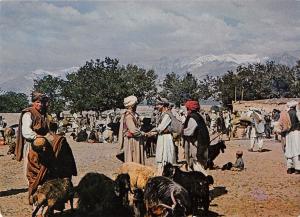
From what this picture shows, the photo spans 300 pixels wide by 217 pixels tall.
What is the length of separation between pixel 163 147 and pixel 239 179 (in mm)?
3604

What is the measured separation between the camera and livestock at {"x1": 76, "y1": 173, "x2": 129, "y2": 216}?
7.07m

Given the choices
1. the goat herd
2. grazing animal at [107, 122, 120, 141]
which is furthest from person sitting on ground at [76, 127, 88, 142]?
the goat herd

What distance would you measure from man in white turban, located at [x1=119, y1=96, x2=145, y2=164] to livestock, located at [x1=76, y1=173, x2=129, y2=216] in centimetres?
54

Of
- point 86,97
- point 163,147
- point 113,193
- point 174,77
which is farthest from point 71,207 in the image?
point 174,77

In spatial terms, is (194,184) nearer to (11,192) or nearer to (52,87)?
(11,192)

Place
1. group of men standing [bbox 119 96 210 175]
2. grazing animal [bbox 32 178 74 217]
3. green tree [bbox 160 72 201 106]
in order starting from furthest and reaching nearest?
1. green tree [bbox 160 72 201 106]
2. group of men standing [bbox 119 96 210 175]
3. grazing animal [bbox 32 178 74 217]

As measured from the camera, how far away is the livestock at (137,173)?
7.12 m

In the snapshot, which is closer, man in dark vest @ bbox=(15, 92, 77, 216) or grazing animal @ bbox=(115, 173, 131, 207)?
man in dark vest @ bbox=(15, 92, 77, 216)

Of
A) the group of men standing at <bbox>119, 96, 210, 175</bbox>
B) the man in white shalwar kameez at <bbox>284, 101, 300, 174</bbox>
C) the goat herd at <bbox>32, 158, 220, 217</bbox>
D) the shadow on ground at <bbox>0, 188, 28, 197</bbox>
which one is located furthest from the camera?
the man in white shalwar kameez at <bbox>284, 101, 300, 174</bbox>

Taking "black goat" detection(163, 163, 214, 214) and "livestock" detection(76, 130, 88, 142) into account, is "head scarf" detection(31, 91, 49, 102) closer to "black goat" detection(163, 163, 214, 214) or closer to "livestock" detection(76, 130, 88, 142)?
"black goat" detection(163, 163, 214, 214)


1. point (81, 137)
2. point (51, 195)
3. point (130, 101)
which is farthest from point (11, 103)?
point (51, 195)

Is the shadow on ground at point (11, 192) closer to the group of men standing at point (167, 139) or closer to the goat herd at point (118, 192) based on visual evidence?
the goat herd at point (118, 192)

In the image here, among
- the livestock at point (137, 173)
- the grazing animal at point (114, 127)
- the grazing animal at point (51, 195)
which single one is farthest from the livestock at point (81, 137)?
the grazing animal at point (51, 195)

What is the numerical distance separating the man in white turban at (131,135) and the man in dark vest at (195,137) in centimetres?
90
